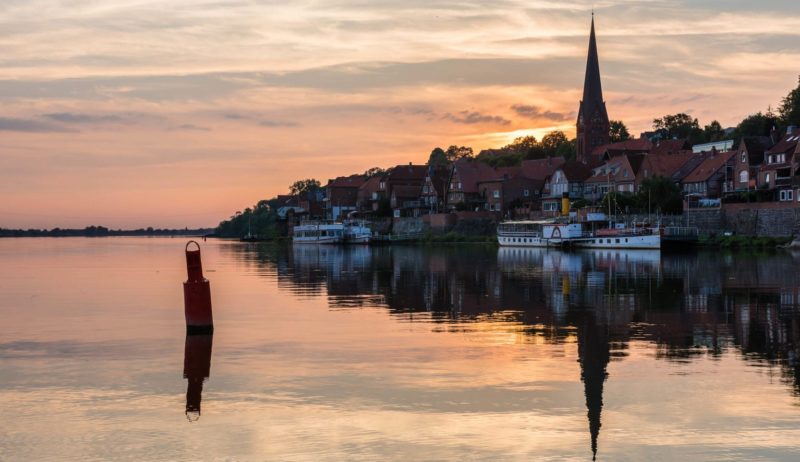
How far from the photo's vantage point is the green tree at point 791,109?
133000 mm

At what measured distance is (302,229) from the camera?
488 feet

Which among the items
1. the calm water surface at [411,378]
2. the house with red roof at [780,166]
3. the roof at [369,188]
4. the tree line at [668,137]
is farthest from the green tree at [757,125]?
the calm water surface at [411,378]

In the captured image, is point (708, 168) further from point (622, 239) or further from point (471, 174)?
point (471, 174)

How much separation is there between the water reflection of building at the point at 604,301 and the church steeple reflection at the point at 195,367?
711 centimetres

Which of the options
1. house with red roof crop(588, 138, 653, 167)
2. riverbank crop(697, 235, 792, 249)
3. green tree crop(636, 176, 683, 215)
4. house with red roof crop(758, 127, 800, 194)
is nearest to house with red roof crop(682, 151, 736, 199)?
green tree crop(636, 176, 683, 215)

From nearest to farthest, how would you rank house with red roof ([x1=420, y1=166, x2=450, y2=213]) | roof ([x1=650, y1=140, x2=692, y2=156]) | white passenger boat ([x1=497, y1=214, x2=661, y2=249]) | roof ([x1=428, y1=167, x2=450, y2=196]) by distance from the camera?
white passenger boat ([x1=497, y1=214, x2=661, y2=249]) → roof ([x1=650, y1=140, x2=692, y2=156]) → house with red roof ([x1=420, y1=166, x2=450, y2=213]) → roof ([x1=428, y1=167, x2=450, y2=196])

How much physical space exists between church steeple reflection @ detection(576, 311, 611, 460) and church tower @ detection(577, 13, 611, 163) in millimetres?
136252

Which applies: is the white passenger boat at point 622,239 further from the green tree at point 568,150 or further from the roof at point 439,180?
the green tree at point 568,150

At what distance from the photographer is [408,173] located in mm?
173000

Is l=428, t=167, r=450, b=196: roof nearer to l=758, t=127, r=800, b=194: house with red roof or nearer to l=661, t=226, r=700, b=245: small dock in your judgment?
l=661, t=226, r=700, b=245: small dock

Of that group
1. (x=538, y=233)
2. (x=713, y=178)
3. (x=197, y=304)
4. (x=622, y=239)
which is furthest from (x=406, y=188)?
(x=197, y=304)

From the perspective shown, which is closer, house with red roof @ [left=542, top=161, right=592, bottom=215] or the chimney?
the chimney

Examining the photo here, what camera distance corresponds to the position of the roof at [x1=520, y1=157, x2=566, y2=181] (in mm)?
146750

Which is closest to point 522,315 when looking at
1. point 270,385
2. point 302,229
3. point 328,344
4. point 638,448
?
point 328,344
